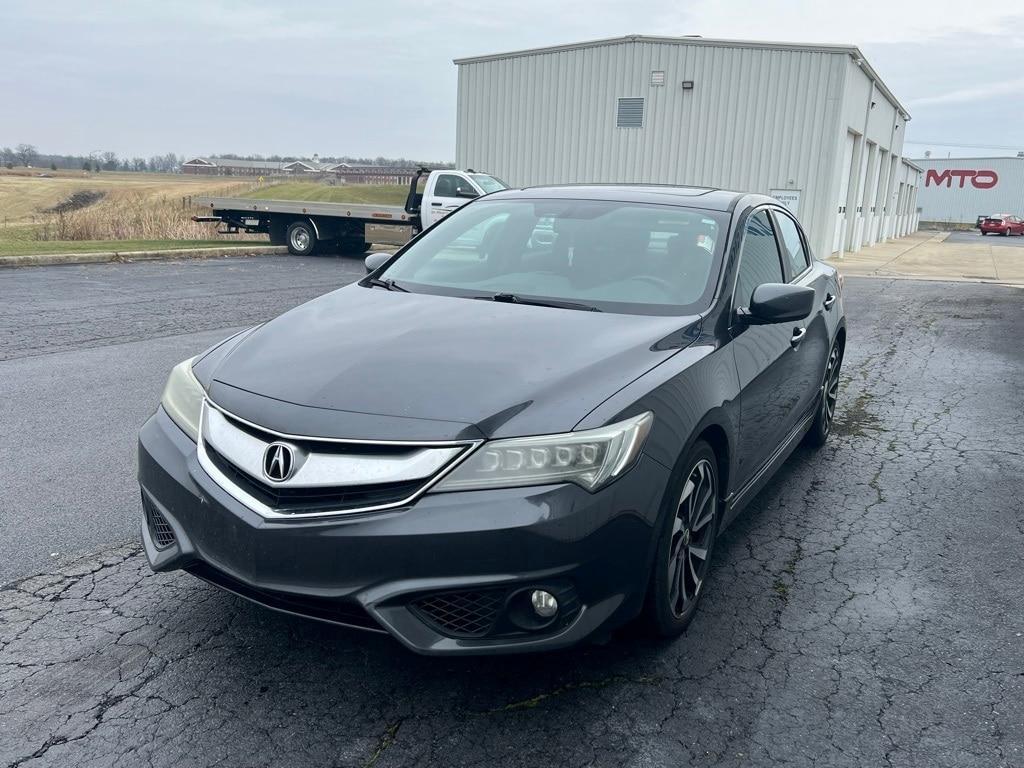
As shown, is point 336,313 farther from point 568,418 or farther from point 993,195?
point 993,195

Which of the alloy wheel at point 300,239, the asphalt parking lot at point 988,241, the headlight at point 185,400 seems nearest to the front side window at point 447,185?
the alloy wheel at point 300,239

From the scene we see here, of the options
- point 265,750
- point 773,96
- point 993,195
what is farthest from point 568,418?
point 993,195

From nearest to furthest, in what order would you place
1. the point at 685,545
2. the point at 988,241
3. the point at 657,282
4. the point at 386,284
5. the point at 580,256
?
the point at 685,545 → the point at 657,282 → the point at 580,256 → the point at 386,284 → the point at 988,241

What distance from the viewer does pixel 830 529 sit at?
4504 millimetres

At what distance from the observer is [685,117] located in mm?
24672

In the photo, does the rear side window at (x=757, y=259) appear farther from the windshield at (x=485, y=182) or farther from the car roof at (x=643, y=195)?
the windshield at (x=485, y=182)

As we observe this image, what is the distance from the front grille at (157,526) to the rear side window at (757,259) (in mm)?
2452

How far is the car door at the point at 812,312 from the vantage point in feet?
15.9

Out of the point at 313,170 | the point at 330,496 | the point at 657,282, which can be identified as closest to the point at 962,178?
the point at 313,170

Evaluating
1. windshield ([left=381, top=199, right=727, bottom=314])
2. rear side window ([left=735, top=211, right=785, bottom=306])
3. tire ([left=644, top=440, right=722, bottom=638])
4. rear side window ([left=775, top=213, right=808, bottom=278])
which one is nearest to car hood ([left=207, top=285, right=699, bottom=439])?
windshield ([left=381, top=199, right=727, bottom=314])

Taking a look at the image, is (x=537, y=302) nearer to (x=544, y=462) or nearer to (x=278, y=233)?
(x=544, y=462)

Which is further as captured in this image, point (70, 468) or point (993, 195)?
point (993, 195)

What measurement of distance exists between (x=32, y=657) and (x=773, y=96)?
76.9ft

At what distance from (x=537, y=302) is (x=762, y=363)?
41.7 inches
